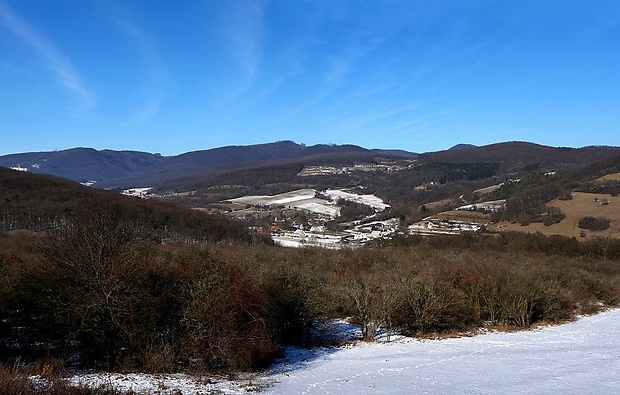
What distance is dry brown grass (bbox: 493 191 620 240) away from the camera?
202 feet

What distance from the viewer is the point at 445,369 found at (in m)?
15.4

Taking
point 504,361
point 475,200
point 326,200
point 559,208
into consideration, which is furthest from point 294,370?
point 326,200

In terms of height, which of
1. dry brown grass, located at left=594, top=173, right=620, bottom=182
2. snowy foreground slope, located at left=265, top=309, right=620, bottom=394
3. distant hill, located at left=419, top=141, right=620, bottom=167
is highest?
distant hill, located at left=419, top=141, right=620, bottom=167

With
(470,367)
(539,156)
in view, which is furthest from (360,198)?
(470,367)

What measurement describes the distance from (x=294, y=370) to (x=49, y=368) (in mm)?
7265

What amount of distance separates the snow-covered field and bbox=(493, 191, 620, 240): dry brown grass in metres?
45.5

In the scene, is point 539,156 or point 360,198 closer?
point 360,198

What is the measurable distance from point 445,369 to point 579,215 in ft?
209

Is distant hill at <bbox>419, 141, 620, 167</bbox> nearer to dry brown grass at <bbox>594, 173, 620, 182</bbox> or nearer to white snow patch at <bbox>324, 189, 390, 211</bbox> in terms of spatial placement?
white snow patch at <bbox>324, 189, 390, 211</bbox>

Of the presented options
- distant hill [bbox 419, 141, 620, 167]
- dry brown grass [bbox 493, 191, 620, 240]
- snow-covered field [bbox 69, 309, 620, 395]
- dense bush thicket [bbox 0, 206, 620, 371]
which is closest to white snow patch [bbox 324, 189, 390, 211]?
dry brown grass [bbox 493, 191, 620, 240]

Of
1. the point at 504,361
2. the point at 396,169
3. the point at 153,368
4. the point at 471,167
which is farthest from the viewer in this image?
the point at 396,169

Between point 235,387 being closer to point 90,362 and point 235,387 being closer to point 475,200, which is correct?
point 90,362

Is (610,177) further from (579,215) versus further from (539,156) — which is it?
(539,156)

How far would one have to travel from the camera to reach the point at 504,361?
54.8 ft
